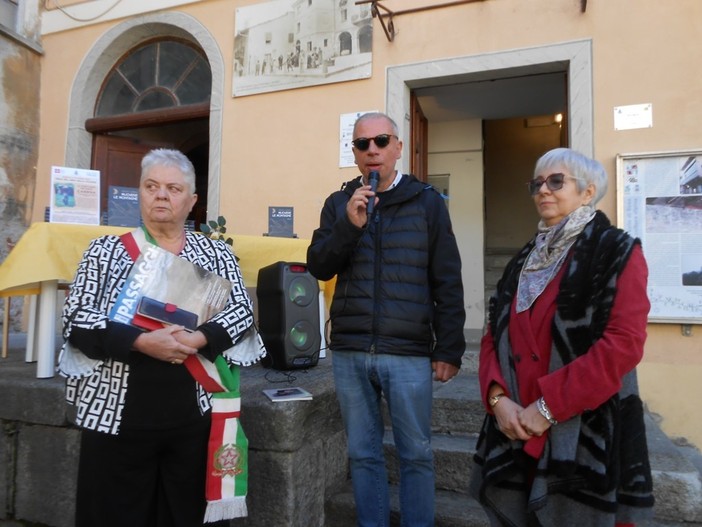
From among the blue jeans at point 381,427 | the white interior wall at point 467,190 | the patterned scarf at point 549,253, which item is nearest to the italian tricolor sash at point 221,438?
the blue jeans at point 381,427

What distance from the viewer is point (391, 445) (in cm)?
315

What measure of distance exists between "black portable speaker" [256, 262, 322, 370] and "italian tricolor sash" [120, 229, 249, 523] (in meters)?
1.34

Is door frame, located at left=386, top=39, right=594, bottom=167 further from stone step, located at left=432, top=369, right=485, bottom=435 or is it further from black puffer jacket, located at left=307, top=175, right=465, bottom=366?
black puffer jacket, located at left=307, top=175, right=465, bottom=366

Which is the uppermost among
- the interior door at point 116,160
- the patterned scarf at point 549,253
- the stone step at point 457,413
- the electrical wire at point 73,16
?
the electrical wire at point 73,16

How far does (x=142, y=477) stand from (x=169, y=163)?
1.18 m

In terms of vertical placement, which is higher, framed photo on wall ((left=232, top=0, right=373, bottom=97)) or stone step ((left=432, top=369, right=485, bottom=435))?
framed photo on wall ((left=232, top=0, right=373, bottom=97))

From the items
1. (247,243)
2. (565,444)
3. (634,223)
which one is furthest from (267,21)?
(565,444)

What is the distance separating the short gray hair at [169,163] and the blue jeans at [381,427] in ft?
3.11

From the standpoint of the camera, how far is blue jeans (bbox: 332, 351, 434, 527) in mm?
2143

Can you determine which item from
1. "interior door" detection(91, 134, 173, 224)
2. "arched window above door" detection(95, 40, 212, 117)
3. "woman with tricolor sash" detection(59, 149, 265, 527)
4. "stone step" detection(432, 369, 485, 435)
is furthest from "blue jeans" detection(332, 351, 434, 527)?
"interior door" detection(91, 134, 173, 224)

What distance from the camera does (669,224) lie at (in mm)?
4055

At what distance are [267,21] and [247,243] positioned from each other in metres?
2.84

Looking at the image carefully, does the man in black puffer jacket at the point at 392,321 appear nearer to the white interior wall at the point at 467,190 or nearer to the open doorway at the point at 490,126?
the open doorway at the point at 490,126

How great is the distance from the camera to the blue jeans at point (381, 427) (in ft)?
7.03
